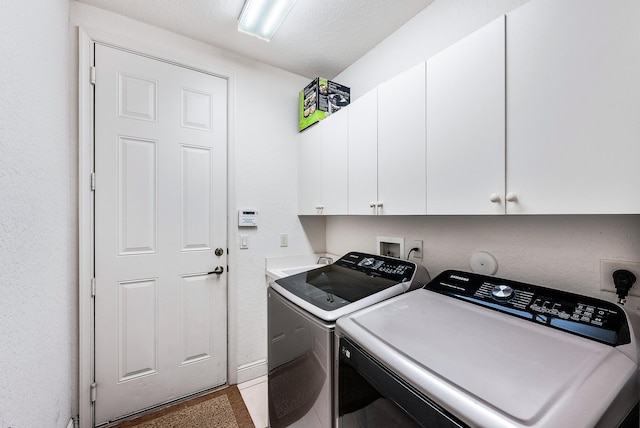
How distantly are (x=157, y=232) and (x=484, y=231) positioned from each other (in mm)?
1975

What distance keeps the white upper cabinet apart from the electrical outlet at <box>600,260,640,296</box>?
1.18 metres

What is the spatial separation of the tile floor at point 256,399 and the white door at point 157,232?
0.68 feet

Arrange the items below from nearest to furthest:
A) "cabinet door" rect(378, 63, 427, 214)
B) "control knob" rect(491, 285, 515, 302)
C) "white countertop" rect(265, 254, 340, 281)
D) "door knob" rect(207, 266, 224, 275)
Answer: "control knob" rect(491, 285, 515, 302)
"cabinet door" rect(378, 63, 427, 214)
"door knob" rect(207, 266, 224, 275)
"white countertop" rect(265, 254, 340, 281)

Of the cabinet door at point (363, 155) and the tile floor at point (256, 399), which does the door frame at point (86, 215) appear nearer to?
the tile floor at point (256, 399)

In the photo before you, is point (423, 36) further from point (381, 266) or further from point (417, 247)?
point (381, 266)

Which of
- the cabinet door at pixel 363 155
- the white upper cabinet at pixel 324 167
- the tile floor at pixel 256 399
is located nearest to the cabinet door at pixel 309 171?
the white upper cabinet at pixel 324 167

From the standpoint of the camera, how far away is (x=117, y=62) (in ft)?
5.44

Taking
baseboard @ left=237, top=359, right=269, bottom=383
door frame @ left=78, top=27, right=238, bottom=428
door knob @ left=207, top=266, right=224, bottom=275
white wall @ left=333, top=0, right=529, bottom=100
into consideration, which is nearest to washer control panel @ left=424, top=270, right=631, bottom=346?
white wall @ left=333, top=0, right=529, bottom=100

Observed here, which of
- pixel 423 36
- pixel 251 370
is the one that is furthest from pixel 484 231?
pixel 251 370

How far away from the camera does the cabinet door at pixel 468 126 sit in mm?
972

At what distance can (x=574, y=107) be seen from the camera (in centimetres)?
79

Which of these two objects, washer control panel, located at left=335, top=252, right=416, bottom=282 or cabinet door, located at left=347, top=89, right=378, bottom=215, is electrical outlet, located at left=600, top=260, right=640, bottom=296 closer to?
washer control panel, located at left=335, top=252, right=416, bottom=282

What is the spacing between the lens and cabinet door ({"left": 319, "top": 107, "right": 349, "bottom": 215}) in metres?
1.74

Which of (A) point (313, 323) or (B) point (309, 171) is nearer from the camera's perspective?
(A) point (313, 323)
